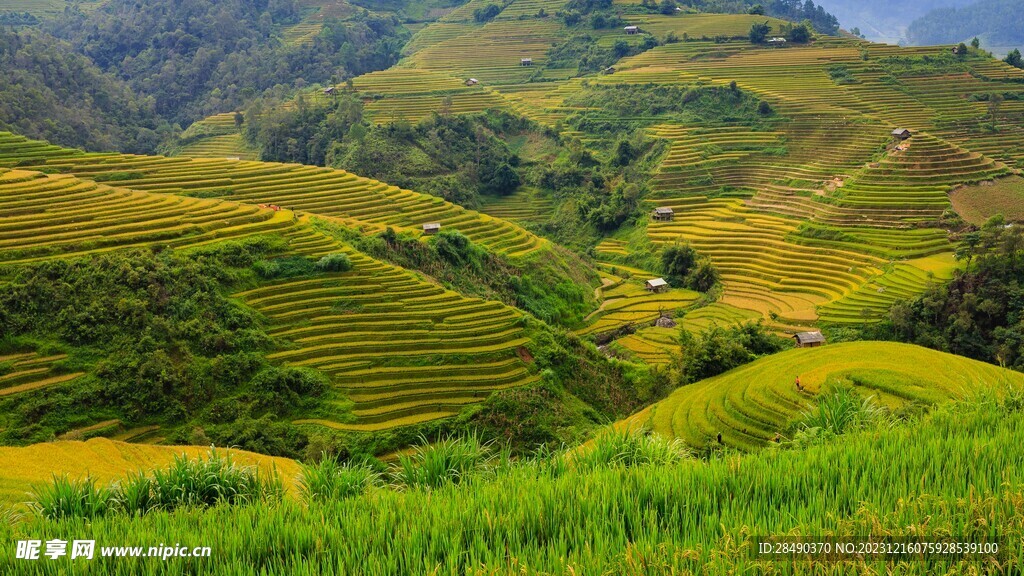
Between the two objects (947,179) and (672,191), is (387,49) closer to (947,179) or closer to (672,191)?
(672,191)

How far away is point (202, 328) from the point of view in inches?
766

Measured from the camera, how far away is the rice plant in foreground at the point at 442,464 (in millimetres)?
6449

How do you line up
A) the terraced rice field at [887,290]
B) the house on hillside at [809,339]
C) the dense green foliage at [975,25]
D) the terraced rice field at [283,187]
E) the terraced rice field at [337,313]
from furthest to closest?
the dense green foliage at [975,25] → the terraced rice field at [283,187] → the terraced rice field at [887,290] → the house on hillside at [809,339] → the terraced rice field at [337,313]

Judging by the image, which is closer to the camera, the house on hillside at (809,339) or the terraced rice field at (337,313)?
the terraced rice field at (337,313)

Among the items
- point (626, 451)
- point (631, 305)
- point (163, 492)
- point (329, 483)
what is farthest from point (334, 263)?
point (626, 451)

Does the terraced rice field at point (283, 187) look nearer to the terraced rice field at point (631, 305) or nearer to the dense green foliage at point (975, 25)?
the terraced rice field at point (631, 305)

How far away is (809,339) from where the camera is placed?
26.0 m

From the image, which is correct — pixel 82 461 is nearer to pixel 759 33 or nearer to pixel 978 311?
pixel 978 311

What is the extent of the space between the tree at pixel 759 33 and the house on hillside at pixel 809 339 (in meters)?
45.6

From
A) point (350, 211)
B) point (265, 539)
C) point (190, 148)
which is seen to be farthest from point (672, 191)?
point (265, 539)

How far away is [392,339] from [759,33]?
55.1 m

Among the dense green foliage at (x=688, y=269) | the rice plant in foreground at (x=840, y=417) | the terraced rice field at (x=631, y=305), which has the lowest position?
the terraced rice field at (x=631, y=305)

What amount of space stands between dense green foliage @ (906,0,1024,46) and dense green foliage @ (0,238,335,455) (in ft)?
605

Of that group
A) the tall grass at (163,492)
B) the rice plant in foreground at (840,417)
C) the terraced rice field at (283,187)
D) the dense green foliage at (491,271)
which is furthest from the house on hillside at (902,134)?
the tall grass at (163,492)
